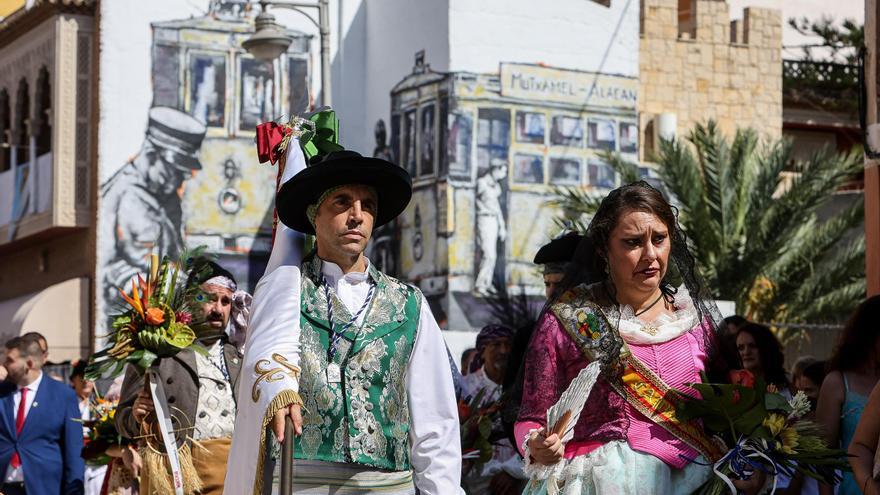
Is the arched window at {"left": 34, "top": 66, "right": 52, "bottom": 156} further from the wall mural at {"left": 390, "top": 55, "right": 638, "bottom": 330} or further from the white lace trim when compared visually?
the white lace trim

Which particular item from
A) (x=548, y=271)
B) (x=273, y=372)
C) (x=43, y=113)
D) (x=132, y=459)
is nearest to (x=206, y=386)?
(x=132, y=459)

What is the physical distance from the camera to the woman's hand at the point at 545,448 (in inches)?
239

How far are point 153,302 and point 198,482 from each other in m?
1.02

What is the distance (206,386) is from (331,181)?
3.04 metres

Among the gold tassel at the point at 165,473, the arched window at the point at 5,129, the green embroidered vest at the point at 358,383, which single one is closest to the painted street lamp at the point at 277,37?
the gold tassel at the point at 165,473

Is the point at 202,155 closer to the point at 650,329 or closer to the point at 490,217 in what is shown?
the point at 490,217

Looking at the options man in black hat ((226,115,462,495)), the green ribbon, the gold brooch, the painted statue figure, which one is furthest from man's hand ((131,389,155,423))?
the painted statue figure

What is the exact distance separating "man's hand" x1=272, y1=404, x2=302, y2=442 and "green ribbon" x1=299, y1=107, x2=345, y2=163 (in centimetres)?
128

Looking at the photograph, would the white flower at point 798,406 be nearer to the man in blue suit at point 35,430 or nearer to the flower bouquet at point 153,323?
the flower bouquet at point 153,323

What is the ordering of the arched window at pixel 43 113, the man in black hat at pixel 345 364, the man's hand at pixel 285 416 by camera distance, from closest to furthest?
1. the man's hand at pixel 285 416
2. the man in black hat at pixel 345 364
3. the arched window at pixel 43 113

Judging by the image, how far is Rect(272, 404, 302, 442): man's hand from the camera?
5984mm

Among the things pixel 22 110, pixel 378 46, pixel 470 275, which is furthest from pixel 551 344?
pixel 22 110

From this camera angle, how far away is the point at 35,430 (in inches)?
523

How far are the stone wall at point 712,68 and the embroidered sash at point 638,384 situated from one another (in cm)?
2671
